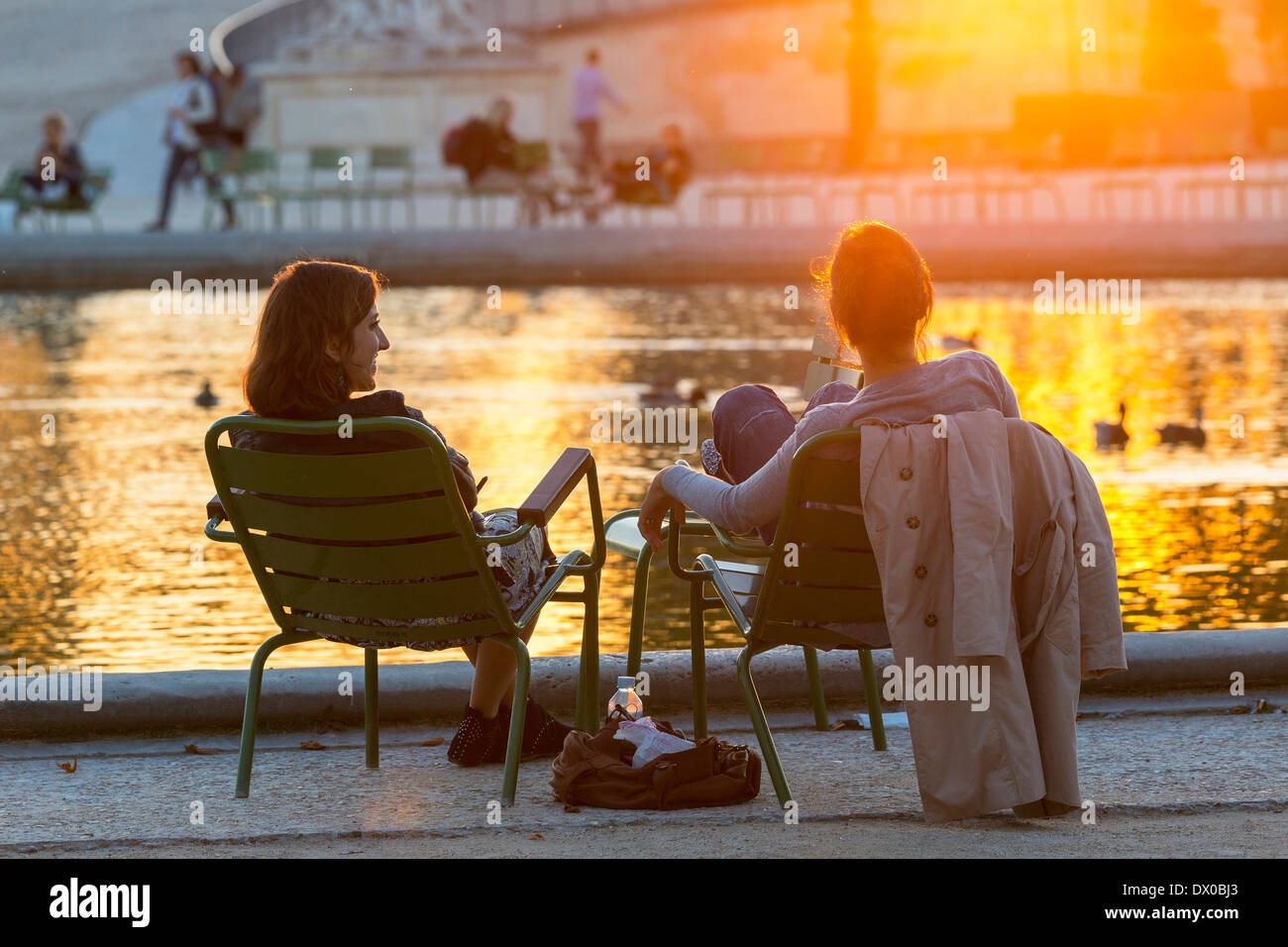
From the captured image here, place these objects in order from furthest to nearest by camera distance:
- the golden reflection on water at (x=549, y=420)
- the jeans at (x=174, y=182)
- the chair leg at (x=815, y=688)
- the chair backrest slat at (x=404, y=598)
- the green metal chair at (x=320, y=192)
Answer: the green metal chair at (x=320, y=192) → the jeans at (x=174, y=182) → the golden reflection on water at (x=549, y=420) → the chair leg at (x=815, y=688) → the chair backrest slat at (x=404, y=598)

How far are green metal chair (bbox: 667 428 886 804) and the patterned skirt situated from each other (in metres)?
0.43

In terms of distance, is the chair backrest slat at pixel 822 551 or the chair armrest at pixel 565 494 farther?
the chair armrest at pixel 565 494

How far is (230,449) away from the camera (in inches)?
173

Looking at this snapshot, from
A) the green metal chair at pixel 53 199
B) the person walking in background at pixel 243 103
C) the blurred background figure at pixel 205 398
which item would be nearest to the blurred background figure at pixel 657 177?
the green metal chair at pixel 53 199

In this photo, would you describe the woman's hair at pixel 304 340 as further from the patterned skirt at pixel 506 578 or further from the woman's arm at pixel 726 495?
the woman's arm at pixel 726 495

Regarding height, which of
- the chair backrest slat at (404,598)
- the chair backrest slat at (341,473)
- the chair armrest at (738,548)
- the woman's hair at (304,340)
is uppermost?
the woman's hair at (304,340)

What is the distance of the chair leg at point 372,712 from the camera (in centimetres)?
473

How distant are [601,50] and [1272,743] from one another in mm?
34044

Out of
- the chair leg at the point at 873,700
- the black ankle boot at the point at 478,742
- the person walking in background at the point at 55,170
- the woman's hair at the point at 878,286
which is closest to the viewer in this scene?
the woman's hair at the point at 878,286

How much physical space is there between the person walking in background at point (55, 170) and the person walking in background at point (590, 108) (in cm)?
617

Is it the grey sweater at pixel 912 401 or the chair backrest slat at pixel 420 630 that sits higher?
the grey sweater at pixel 912 401

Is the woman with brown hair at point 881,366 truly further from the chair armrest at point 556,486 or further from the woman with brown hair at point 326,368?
the woman with brown hair at point 326,368

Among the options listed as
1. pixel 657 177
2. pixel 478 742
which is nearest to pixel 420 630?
pixel 478 742
